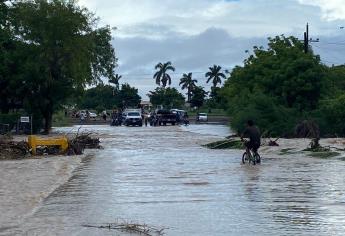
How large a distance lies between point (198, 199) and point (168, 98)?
127 m

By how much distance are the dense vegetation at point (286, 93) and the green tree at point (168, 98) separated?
2910 inches

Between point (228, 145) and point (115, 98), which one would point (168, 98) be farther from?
point (228, 145)

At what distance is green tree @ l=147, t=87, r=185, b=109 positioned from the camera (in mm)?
140375

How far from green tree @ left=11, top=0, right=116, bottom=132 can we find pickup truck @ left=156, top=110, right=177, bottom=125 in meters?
23.8

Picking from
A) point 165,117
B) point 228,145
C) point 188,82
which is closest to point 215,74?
point 188,82

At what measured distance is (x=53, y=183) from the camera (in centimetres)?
2088

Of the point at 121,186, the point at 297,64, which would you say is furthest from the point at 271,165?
the point at 297,64

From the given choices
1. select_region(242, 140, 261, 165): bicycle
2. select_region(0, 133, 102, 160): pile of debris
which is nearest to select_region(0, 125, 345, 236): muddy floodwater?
select_region(242, 140, 261, 165): bicycle

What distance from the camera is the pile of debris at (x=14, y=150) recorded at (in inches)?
1269

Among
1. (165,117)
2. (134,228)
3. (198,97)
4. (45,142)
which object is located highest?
(198,97)

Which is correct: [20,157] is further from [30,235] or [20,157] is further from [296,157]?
[30,235]

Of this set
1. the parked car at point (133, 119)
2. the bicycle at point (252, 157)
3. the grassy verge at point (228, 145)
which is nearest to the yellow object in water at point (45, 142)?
the grassy verge at point (228, 145)

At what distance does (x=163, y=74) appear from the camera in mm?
168875

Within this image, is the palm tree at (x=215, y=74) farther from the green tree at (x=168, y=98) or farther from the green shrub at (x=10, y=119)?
the green shrub at (x=10, y=119)
